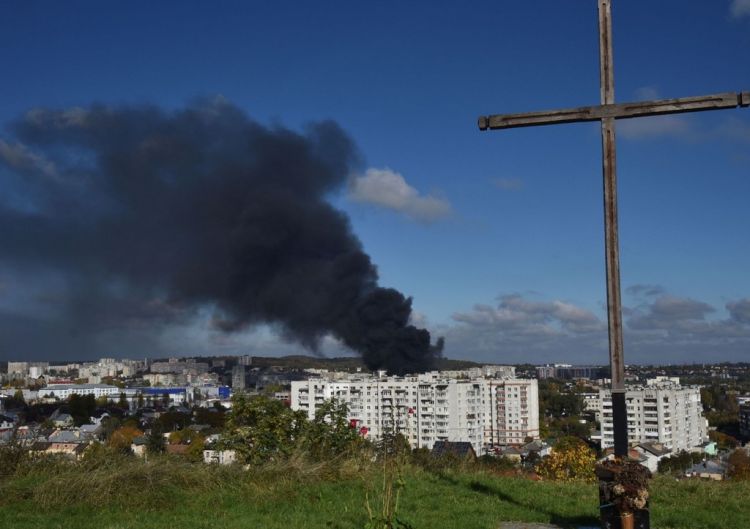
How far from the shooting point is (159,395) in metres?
103

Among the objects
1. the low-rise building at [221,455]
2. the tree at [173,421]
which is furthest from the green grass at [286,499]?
the tree at [173,421]

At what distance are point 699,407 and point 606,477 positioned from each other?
65085mm

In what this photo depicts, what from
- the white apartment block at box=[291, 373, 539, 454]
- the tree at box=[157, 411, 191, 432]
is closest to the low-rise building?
the tree at box=[157, 411, 191, 432]

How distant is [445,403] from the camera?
5978 centimetres

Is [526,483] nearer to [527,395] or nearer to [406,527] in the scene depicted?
[406,527]

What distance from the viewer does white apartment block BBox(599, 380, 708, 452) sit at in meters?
57.9

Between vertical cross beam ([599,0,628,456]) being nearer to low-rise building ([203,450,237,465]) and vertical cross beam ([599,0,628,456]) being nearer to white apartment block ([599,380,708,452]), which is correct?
low-rise building ([203,450,237,465])

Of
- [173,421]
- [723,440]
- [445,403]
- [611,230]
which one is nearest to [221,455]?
[611,230]

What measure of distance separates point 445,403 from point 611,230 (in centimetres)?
5571

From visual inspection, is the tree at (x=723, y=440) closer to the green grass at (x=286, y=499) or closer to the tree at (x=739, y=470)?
the tree at (x=739, y=470)

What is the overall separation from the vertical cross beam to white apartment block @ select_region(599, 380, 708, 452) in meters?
53.8

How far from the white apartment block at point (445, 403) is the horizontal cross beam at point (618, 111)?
46708 mm

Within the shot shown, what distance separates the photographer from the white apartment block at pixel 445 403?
5722cm

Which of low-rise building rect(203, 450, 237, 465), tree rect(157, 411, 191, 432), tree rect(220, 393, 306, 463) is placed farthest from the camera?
tree rect(157, 411, 191, 432)
